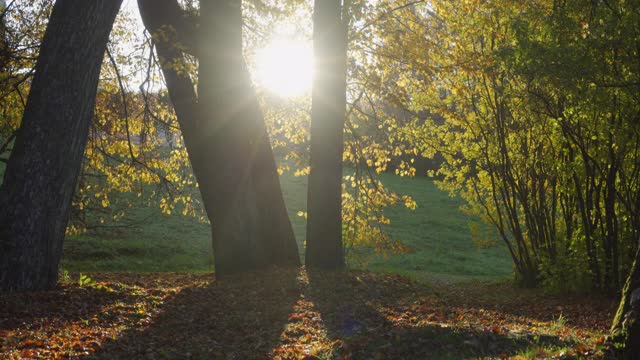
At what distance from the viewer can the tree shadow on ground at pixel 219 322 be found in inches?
245

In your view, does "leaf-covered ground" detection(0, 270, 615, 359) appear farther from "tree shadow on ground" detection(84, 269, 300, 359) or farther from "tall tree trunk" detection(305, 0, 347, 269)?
"tall tree trunk" detection(305, 0, 347, 269)

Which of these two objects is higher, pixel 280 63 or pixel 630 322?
pixel 280 63

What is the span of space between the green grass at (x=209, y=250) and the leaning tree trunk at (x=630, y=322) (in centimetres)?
1051

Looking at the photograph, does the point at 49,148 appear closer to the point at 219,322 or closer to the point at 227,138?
the point at 219,322

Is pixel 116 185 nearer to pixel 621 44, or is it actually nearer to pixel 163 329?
pixel 163 329

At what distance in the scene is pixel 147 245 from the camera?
72.7 feet

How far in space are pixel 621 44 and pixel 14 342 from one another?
9.01 metres

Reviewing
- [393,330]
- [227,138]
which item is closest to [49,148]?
[227,138]

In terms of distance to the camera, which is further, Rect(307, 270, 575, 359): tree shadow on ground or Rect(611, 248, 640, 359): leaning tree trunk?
Rect(307, 270, 575, 359): tree shadow on ground

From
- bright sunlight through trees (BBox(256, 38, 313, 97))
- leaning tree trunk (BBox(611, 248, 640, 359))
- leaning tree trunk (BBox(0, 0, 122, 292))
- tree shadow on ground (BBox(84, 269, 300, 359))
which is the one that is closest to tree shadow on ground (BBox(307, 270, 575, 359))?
tree shadow on ground (BBox(84, 269, 300, 359))

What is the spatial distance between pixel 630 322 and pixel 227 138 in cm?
745

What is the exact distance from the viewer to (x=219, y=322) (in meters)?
7.64

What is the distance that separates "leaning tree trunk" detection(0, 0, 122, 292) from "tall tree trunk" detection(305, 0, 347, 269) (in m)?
4.18

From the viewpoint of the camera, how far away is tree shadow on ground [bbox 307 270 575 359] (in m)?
5.87
